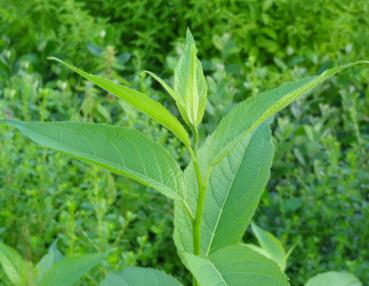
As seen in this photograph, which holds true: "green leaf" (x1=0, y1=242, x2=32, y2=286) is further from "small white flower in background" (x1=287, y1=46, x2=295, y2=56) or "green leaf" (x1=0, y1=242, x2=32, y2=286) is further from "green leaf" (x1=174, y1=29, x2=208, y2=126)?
"small white flower in background" (x1=287, y1=46, x2=295, y2=56)

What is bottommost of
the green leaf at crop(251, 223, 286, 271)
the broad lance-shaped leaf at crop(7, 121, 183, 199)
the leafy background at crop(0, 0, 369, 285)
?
the leafy background at crop(0, 0, 369, 285)

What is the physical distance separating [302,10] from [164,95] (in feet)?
3.89

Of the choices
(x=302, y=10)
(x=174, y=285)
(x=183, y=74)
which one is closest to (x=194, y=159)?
(x=183, y=74)

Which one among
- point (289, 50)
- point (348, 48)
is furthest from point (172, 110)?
point (348, 48)

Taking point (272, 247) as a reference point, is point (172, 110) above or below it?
below

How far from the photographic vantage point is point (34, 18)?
5.03 metres

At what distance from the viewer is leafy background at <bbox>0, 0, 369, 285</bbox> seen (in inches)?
118

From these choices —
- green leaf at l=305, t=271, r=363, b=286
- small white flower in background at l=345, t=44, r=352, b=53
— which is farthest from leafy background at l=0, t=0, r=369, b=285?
green leaf at l=305, t=271, r=363, b=286

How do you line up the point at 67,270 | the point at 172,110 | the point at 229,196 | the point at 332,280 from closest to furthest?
the point at 229,196
the point at 67,270
the point at 332,280
the point at 172,110

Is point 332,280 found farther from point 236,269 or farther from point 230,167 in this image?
point 236,269

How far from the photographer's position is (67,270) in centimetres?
171

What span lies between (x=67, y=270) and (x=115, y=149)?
Answer: 49 cm

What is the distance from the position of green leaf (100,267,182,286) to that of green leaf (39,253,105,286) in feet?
0.79

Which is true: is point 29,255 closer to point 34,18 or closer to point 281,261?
point 281,261
